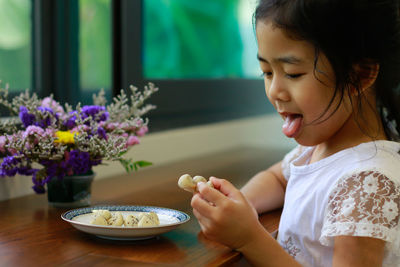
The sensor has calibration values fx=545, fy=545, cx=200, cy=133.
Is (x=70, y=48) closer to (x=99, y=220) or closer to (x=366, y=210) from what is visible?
(x=99, y=220)

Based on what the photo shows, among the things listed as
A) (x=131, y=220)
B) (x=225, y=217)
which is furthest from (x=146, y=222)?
(x=225, y=217)

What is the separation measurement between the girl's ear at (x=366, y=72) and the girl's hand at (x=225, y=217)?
31cm

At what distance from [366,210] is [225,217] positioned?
0.75 ft

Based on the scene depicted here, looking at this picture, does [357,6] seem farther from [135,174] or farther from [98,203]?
[135,174]

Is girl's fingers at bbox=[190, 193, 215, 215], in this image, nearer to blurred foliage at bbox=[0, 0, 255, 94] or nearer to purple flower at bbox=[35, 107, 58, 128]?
purple flower at bbox=[35, 107, 58, 128]

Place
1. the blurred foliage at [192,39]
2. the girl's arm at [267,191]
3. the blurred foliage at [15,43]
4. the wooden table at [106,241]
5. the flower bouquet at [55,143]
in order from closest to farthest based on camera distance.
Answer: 1. the wooden table at [106,241]
2. the flower bouquet at [55,143]
3. the girl's arm at [267,191]
4. the blurred foliage at [15,43]
5. the blurred foliage at [192,39]

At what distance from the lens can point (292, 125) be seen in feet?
3.29

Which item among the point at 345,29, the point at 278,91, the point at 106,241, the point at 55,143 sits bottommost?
the point at 106,241

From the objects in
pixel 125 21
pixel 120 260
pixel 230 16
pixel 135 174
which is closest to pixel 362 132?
pixel 120 260

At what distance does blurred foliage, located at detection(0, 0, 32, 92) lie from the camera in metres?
1.67

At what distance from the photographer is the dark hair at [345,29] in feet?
3.00

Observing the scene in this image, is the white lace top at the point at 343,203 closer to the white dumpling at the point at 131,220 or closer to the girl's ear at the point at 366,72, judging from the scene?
the girl's ear at the point at 366,72

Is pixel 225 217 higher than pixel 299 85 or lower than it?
lower

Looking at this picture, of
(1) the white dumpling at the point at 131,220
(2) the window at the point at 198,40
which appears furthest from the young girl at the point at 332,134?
(2) the window at the point at 198,40
